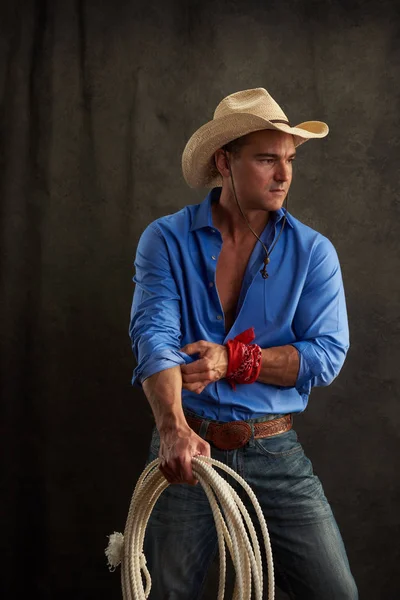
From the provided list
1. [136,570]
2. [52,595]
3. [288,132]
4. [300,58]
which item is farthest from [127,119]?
[52,595]

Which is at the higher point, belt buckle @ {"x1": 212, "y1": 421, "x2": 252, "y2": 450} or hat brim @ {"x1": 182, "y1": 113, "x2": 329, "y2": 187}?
hat brim @ {"x1": 182, "y1": 113, "x2": 329, "y2": 187}

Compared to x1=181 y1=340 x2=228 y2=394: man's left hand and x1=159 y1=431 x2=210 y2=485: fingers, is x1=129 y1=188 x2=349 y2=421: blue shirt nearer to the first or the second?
x1=181 y1=340 x2=228 y2=394: man's left hand

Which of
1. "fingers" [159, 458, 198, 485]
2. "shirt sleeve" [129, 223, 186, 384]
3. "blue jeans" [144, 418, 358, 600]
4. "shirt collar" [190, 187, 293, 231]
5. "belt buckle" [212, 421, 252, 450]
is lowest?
"blue jeans" [144, 418, 358, 600]

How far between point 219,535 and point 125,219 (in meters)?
1.63

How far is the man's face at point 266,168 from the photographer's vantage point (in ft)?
8.18

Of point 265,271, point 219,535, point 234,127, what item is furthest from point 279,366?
point 234,127

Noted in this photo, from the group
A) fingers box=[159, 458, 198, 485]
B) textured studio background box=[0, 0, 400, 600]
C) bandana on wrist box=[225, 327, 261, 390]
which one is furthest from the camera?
textured studio background box=[0, 0, 400, 600]

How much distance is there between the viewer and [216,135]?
2.56m

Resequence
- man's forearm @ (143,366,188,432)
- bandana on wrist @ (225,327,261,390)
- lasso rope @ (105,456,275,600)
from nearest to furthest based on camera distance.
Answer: lasso rope @ (105,456,275,600) < man's forearm @ (143,366,188,432) < bandana on wrist @ (225,327,261,390)

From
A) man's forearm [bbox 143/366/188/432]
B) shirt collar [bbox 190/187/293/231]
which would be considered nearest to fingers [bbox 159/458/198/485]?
man's forearm [bbox 143/366/188/432]

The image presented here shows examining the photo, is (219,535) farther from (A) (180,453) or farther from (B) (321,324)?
(B) (321,324)

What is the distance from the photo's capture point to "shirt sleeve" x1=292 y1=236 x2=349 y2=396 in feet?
7.95

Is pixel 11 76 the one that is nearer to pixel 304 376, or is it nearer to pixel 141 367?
pixel 141 367

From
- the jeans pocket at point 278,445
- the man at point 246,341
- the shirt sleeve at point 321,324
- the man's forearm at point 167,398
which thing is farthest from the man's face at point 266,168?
the jeans pocket at point 278,445
